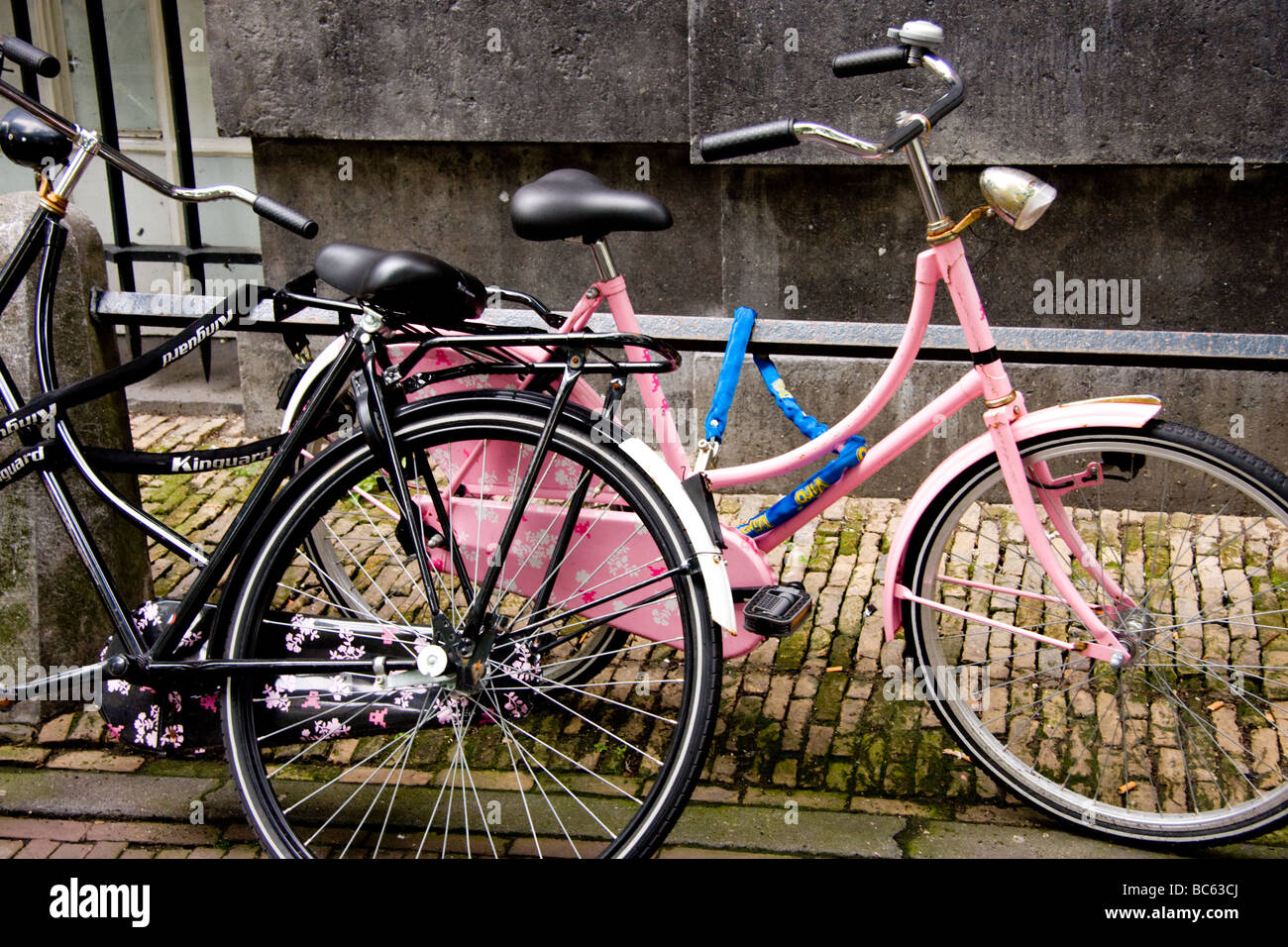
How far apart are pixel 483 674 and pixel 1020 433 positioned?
4.53ft

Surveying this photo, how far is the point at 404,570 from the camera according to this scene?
315 cm

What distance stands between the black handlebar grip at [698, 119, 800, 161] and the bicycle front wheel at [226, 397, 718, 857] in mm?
741

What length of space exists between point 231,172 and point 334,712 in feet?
17.9

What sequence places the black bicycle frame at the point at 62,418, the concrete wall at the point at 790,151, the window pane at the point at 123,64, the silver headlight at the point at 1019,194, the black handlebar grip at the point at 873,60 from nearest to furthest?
the silver headlight at the point at 1019,194 < the black handlebar grip at the point at 873,60 < the black bicycle frame at the point at 62,418 < the concrete wall at the point at 790,151 < the window pane at the point at 123,64

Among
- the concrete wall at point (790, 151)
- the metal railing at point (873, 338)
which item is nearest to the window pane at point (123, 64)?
the concrete wall at point (790, 151)

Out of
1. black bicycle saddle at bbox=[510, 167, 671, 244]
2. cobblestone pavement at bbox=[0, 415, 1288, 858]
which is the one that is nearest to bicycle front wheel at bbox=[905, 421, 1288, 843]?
cobblestone pavement at bbox=[0, 415, 1288, 858]

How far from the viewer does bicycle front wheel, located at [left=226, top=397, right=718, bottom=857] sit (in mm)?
2760

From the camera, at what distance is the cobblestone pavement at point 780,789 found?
315 centimetres

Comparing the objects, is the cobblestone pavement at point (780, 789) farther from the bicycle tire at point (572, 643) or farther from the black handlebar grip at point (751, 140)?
the black handlebar grip at point (751, 140)

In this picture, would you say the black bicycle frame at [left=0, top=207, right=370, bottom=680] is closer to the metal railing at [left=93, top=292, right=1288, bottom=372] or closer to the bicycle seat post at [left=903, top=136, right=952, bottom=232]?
the metal railing at [left=93, top=292, right=1288, bottom=372]

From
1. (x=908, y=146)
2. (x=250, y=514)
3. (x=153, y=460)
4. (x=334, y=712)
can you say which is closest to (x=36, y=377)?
(x=153, y=460)

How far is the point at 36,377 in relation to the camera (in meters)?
3.36

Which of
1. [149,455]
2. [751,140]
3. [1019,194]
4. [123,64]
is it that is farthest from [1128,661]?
[123,64]

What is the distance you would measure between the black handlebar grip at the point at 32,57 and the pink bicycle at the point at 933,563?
103 cm
